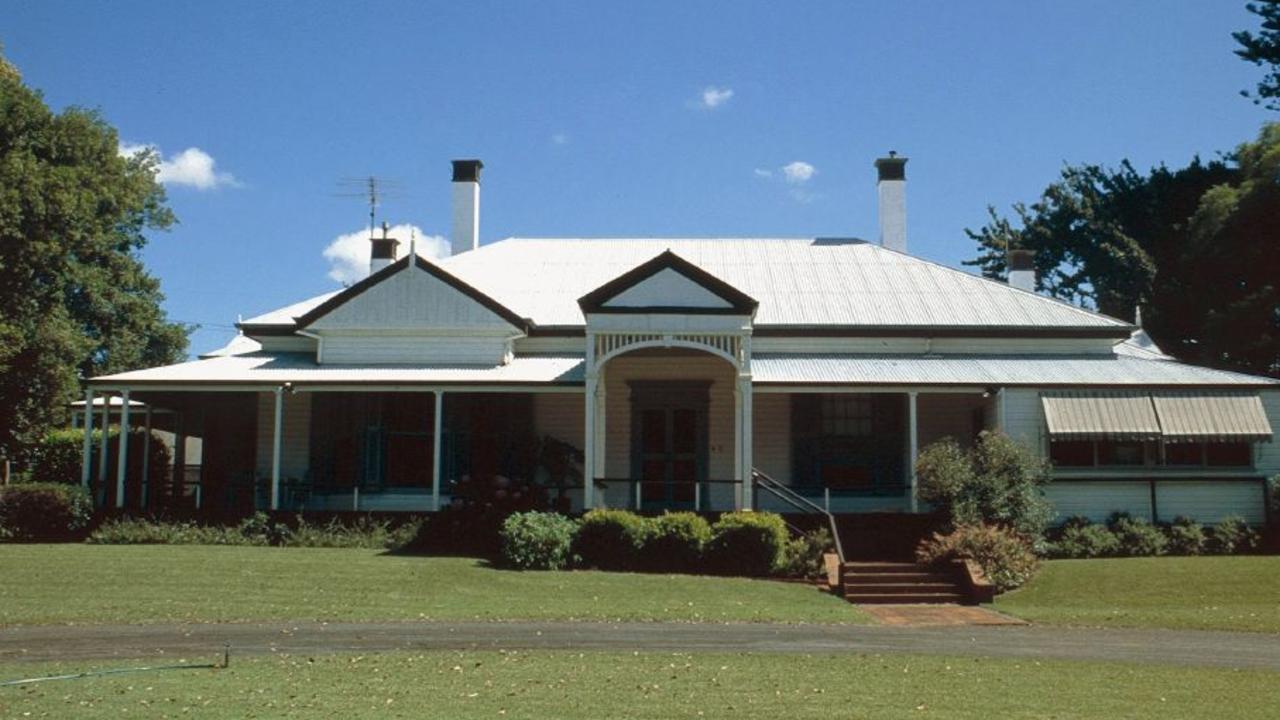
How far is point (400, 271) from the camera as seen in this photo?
24875mm

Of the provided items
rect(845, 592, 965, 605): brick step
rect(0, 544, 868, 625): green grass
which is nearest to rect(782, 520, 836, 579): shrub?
rect(0, 544, 868, 625): green grass

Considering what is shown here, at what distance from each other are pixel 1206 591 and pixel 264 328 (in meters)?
19.4

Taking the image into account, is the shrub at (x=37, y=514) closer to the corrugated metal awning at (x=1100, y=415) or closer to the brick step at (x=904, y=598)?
the brick step at (x=904, y=598)

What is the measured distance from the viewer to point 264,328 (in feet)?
85.5

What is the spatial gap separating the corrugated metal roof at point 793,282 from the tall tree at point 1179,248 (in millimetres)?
12743

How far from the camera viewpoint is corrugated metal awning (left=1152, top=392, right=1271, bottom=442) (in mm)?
22547

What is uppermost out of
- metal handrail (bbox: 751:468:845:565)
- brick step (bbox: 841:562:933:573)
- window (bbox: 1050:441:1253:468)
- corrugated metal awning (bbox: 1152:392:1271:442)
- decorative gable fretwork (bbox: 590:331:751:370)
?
decorative gable fretwork (bbox: 590:331:751:370)

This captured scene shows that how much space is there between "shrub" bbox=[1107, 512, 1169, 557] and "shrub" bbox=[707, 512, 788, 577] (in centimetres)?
679

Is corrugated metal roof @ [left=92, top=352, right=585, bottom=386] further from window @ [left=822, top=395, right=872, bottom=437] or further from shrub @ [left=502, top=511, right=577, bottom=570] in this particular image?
window @ [left=822, top=395, right=872, bottom=437]

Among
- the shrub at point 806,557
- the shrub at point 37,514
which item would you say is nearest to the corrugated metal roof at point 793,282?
the shrub at point 37,514

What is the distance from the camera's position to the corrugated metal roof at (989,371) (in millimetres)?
23219

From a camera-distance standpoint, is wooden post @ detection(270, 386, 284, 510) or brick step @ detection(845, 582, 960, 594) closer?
brick step @ detection(845, 582, 960, 594)

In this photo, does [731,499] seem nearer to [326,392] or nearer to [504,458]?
[504,458]

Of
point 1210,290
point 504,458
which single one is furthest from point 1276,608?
point 1210,290
